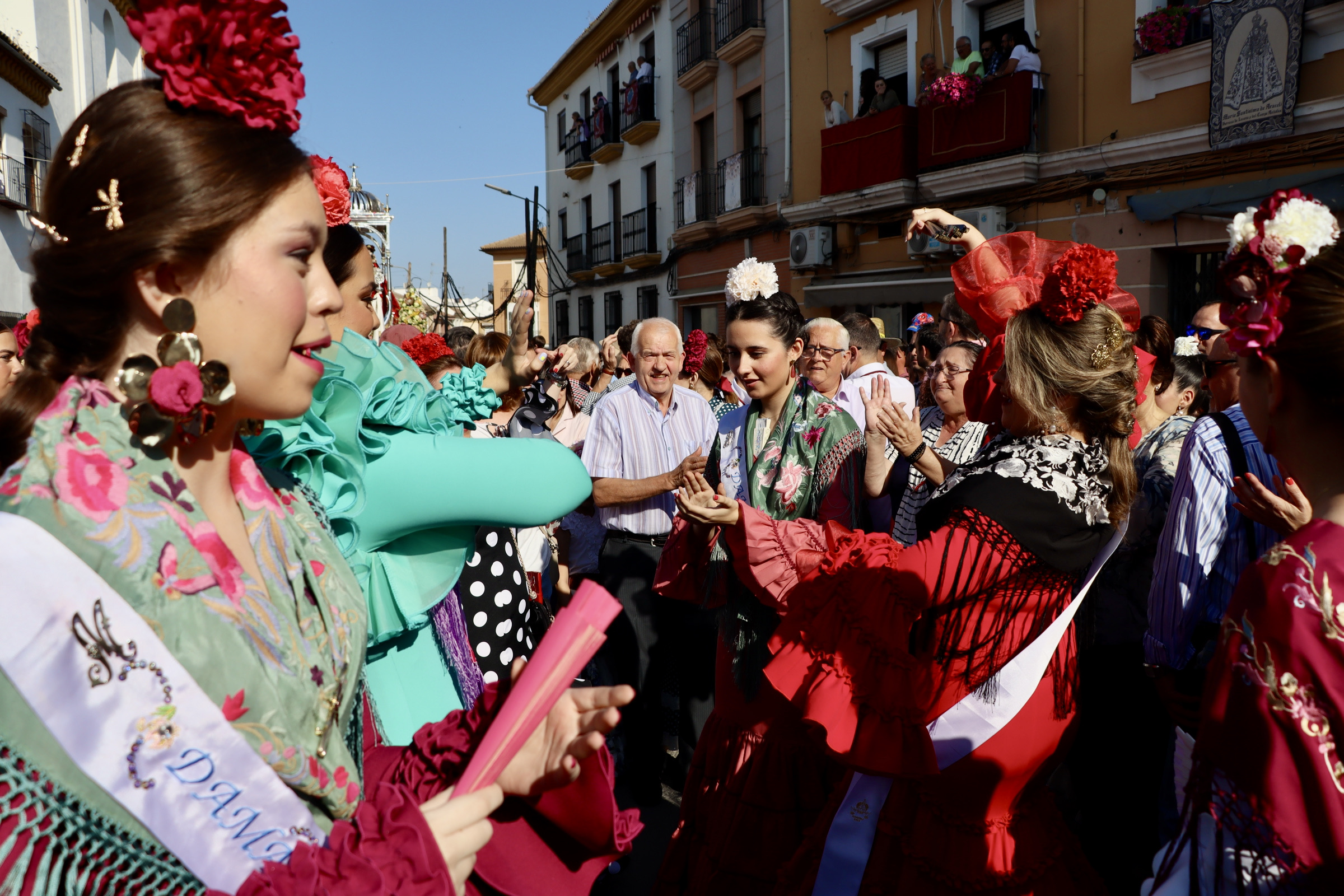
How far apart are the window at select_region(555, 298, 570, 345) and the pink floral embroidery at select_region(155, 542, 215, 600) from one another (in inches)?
1123

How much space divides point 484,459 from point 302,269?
1.60 feet

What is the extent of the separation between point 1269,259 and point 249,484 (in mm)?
1622

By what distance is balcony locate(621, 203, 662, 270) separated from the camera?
22.2 meters

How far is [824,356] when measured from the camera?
16.7 ft

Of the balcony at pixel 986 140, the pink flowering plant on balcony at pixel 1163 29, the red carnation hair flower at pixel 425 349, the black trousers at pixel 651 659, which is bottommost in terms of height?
the black trousers at pixel 651 659

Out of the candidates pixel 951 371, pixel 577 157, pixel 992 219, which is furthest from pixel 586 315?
pixel 951 371

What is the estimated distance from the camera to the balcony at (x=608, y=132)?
23594 mm

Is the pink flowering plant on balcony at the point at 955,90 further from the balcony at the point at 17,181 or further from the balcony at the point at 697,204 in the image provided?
the balcony at the point at 17,181

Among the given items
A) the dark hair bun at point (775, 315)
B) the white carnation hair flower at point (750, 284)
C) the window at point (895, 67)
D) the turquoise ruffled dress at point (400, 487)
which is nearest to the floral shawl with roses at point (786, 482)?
the dark hair bun at point (775, 315)

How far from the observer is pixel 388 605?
1841 millimetres

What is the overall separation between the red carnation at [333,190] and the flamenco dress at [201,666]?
796 mm

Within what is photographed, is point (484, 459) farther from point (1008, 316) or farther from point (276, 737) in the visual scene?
point (1008, 316)

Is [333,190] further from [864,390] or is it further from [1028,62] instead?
[1028,62]

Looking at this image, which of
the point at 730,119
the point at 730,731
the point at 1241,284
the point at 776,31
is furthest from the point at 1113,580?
the point at 730,119
